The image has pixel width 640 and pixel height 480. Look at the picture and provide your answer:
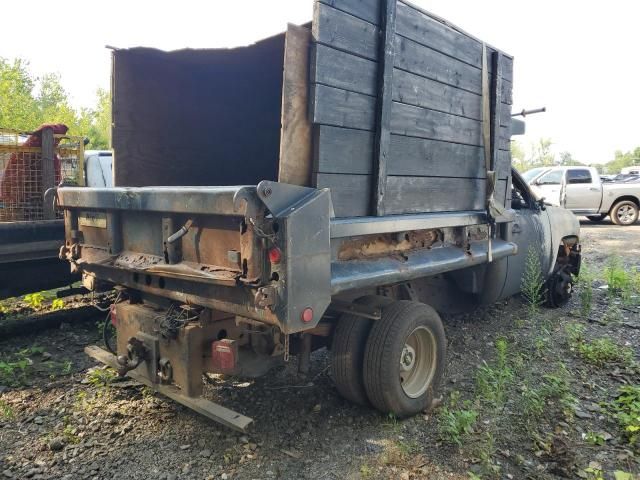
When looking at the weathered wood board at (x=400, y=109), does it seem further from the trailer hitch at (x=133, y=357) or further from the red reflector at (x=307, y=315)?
the trailer hitch at (x=133, y=357)

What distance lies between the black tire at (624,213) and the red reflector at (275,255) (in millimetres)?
16483

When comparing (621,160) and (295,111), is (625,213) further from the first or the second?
(621,160)

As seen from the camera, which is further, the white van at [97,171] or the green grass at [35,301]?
the white van at [97,171]

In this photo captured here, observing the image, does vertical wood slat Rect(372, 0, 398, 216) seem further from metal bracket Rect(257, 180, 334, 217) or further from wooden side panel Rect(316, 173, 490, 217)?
metal bracket Rect(257, 180, 334, 217)

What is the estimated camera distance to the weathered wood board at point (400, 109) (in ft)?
9.41

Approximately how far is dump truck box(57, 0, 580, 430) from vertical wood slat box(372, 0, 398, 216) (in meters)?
0.01

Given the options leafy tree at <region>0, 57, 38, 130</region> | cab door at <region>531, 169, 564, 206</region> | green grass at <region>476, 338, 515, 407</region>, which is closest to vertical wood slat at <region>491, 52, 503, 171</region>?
green grass at <region>476, 338, 515, 407</region>

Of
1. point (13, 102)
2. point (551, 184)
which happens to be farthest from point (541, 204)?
point (13, 102)

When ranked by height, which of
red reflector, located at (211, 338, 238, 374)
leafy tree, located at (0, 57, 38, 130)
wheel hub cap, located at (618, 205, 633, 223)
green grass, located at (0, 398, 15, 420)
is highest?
leafy tree, located at (0, 57, 38, 130)

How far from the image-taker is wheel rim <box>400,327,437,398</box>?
11.6 feet

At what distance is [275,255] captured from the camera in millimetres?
2488

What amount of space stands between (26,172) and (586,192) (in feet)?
49.0

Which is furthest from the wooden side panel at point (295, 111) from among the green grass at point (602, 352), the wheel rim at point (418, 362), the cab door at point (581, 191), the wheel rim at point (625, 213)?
the wheel rim at point (625, 213)

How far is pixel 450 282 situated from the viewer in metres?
4.77
